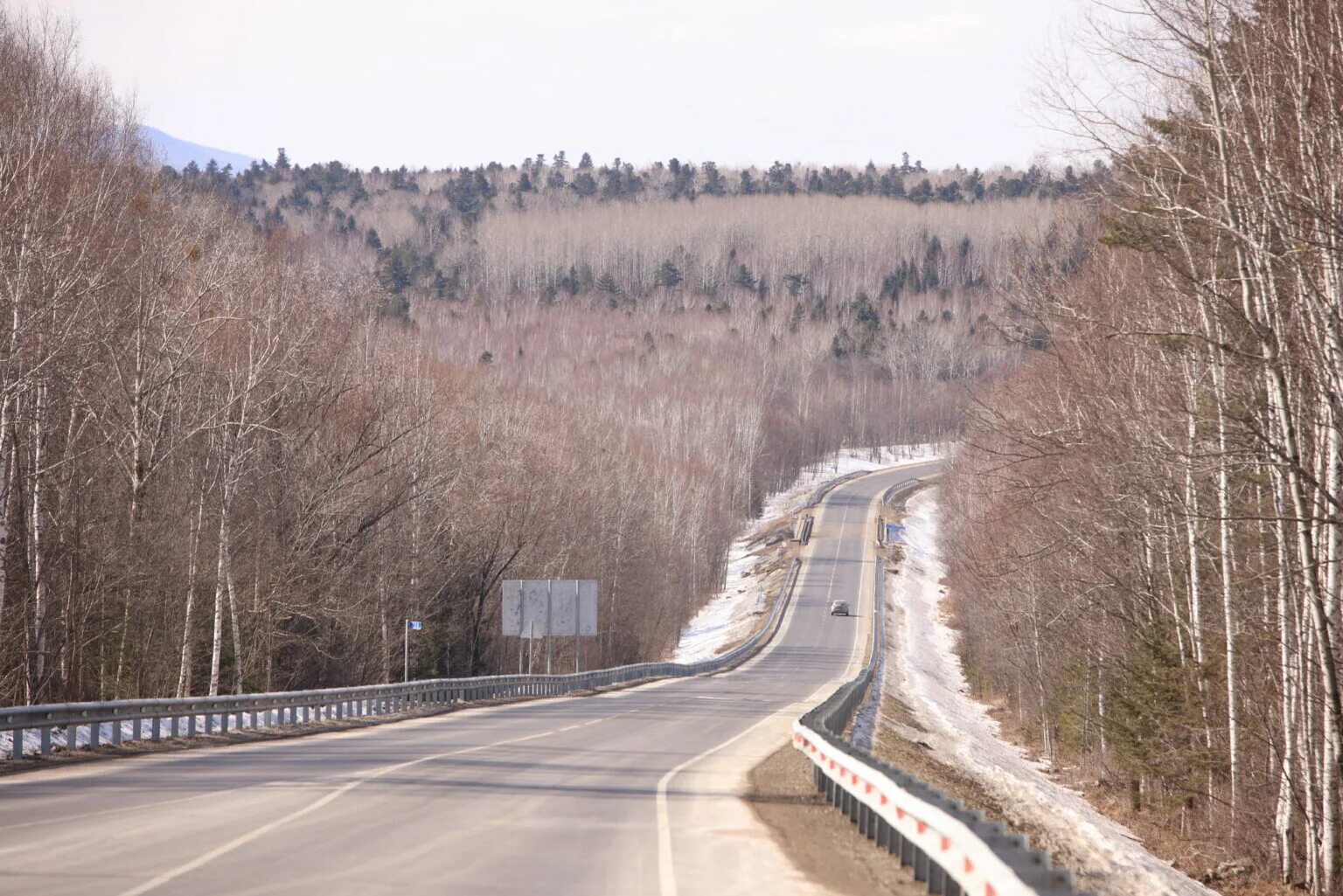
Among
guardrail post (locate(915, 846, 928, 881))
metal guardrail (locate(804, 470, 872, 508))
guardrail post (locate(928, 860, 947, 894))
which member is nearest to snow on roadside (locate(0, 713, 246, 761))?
guardrail post (locate(915, 846, 928, 881))

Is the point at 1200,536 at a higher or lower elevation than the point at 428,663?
higher

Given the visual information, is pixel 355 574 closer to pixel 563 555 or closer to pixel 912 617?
pixel 563 555

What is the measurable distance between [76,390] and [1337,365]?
2471 cm

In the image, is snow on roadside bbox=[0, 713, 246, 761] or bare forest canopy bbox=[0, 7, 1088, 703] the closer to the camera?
snow on roadside bbox=[0, 713, 246, 761]

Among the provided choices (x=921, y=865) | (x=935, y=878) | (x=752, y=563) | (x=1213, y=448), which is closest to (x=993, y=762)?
(x=1213, y=448)

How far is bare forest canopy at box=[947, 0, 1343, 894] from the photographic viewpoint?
1276cm

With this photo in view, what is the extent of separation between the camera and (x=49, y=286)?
25.1 m

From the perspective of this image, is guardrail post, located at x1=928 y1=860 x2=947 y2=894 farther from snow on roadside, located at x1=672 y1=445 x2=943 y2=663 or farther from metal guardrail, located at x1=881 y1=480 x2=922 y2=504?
metal guardrail, located at x1=881 y1=480 x2=922 y2=504

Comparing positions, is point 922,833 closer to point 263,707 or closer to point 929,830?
point 929,830

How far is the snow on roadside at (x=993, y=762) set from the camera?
14.8m

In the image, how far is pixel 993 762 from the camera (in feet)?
95.1

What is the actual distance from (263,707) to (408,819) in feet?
44.2

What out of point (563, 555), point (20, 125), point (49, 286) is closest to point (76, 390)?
point (49, 286)

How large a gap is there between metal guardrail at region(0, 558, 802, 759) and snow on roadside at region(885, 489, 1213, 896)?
1249 centimetres
